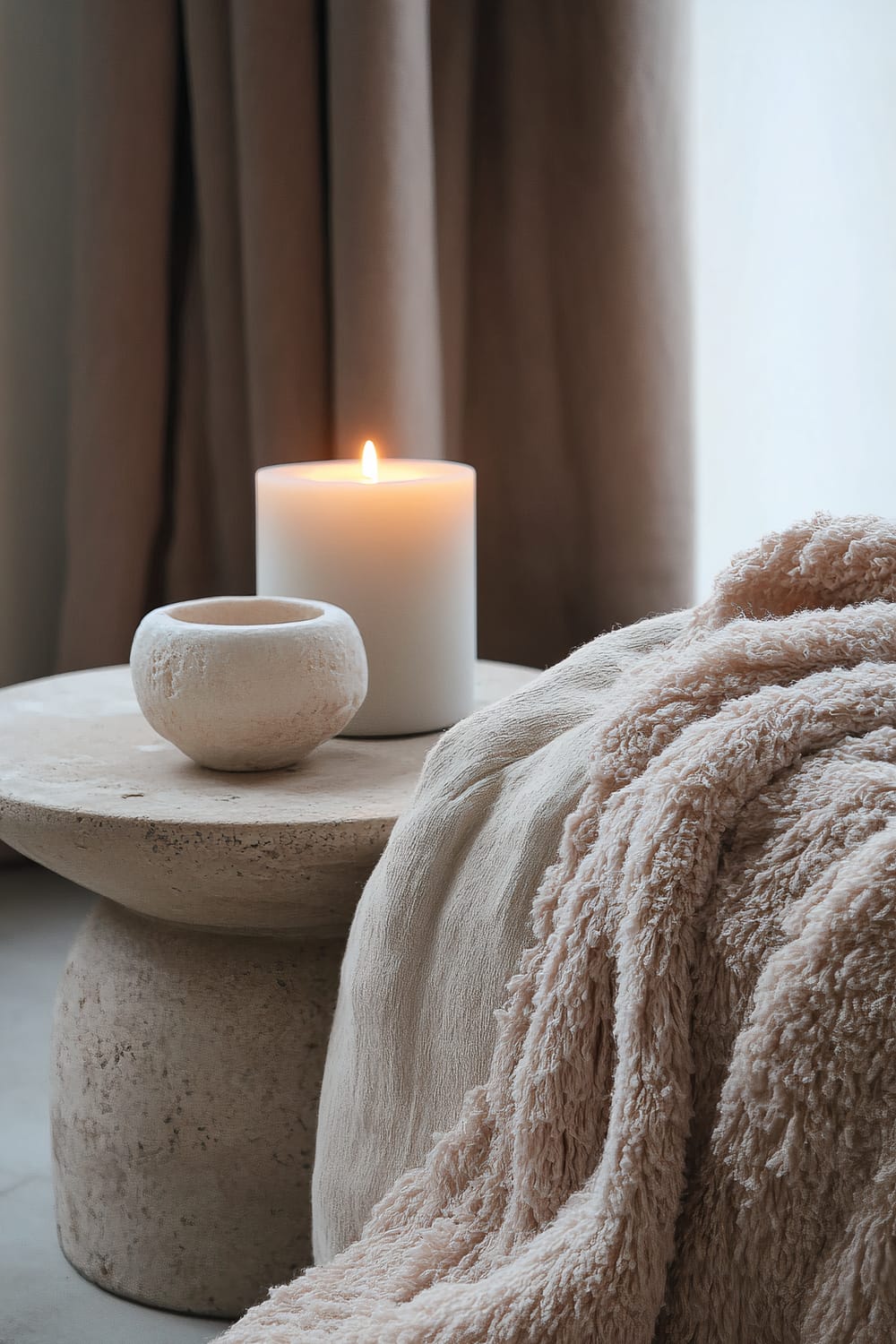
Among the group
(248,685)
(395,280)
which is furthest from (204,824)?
(395,280)

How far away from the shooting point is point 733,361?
1483mm

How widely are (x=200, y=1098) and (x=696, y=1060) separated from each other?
A: 0.53 metres

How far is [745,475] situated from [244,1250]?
0.96 metres

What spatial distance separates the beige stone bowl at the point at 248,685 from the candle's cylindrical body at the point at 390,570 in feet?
0.29

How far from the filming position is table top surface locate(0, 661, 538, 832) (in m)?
0.83

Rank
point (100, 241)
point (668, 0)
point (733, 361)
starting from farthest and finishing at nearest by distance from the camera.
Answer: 1. point (100, 241)
2. point (733, 361)
3. point (668, 0)

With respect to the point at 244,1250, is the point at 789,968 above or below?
above

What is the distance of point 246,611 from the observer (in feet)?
3.18

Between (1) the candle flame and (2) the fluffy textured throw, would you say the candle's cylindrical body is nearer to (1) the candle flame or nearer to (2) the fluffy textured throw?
(1) the candle flame

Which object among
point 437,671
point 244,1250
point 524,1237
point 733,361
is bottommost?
point 244,1250

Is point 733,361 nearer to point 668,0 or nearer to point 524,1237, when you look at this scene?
point 668,0

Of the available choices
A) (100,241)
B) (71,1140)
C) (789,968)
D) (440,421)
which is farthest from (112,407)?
(789,968)

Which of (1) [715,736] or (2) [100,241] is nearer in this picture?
(1) [715,736]

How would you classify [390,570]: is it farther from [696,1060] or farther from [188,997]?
[696,1060]
